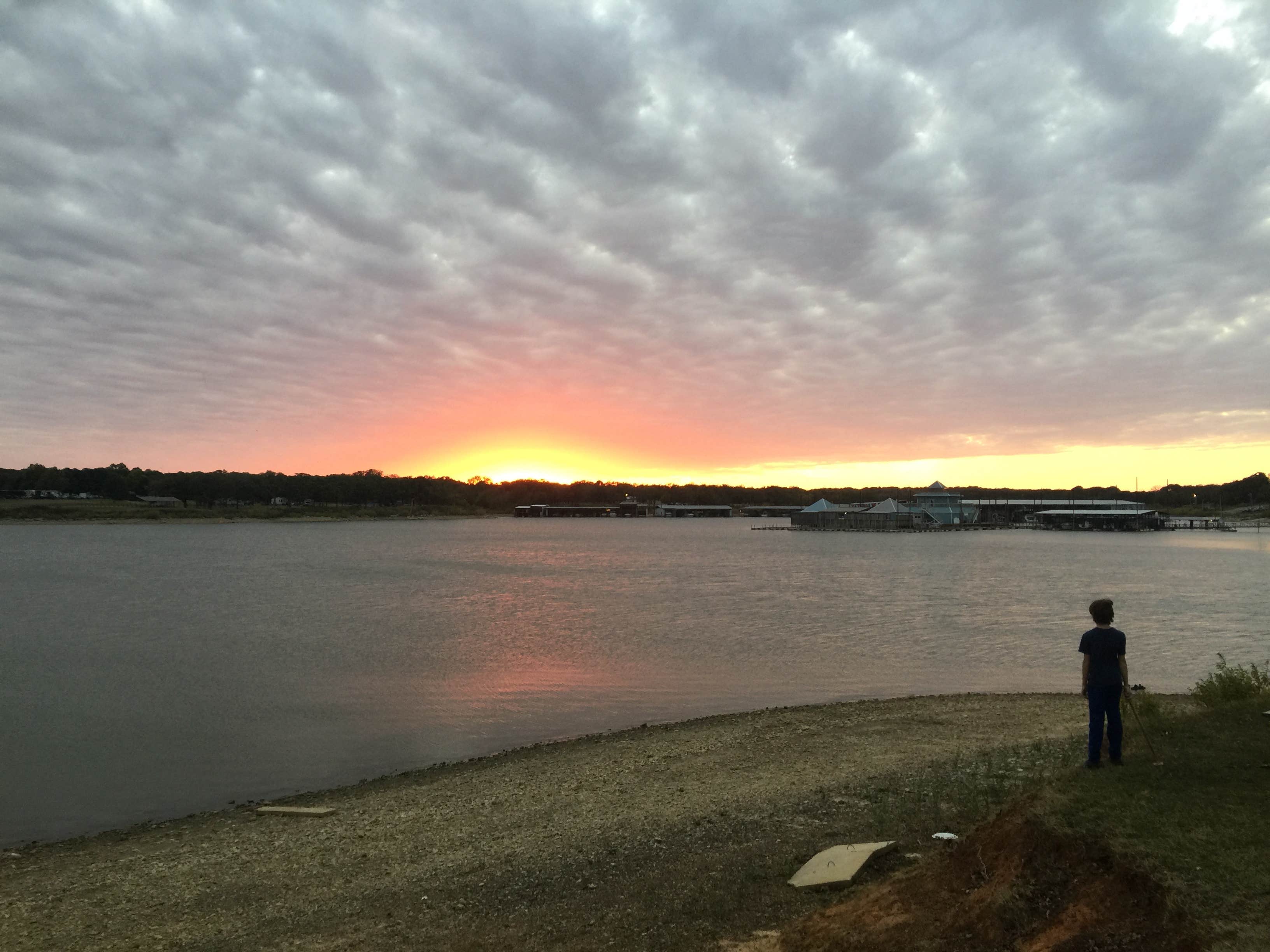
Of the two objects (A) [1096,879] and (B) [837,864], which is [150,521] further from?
(A) [1096,879]

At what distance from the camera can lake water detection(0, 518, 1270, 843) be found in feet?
57.5

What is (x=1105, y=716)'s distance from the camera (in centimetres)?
877

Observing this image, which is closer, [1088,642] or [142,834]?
[1088,642]

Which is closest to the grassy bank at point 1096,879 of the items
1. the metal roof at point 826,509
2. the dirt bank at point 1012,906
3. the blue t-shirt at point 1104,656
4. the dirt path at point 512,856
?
the dirt bank at point 1012,906

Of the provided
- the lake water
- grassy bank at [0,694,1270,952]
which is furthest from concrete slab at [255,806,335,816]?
the lake water

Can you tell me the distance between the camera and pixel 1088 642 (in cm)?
883

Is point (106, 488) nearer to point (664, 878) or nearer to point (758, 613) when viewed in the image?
point (758, 613)

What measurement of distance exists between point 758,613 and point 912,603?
1024 centimetres

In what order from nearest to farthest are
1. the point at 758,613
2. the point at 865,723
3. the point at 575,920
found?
the point at 575,920, the point at 865,723, the point at 758,613

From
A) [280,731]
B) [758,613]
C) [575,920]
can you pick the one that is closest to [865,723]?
[575,920]

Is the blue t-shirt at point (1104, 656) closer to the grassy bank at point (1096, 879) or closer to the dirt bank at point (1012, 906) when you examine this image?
the grassy bank at point (1096, 879)

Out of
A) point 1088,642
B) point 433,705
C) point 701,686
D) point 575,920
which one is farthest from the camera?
point 701,686

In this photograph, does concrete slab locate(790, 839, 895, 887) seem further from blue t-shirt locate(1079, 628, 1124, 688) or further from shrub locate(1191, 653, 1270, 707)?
shrub locate(1191, 653, 1270, 707)

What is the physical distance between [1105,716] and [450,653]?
2497 centimetres
